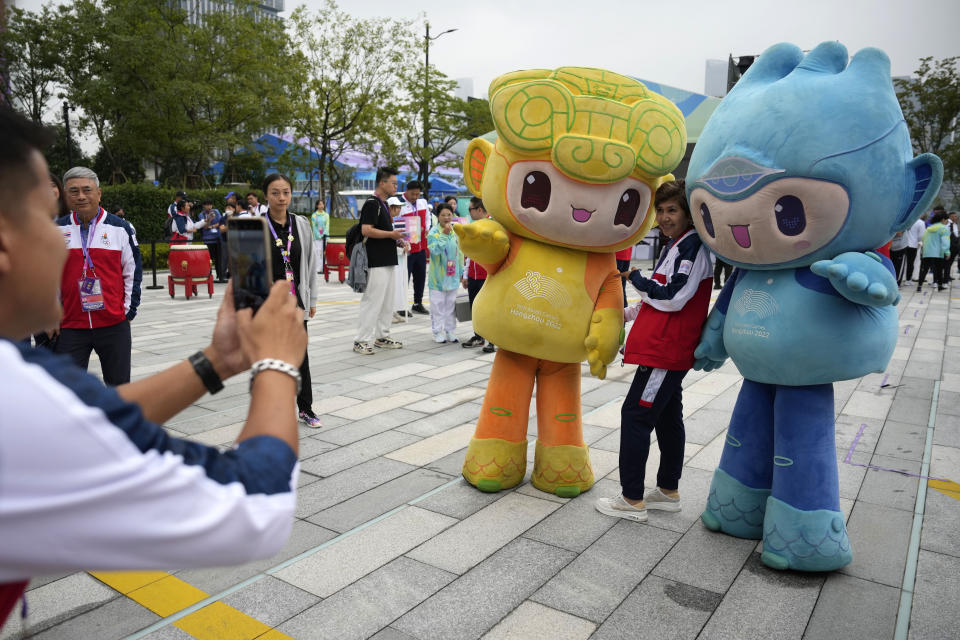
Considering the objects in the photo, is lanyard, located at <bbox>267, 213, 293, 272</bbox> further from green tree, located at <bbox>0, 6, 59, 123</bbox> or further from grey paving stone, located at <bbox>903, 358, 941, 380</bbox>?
green tree, located at <bbox>0, 6, 59, 123</bbox>

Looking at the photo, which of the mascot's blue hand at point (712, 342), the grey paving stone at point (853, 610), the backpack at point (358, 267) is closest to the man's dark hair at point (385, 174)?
the backpack at point (358, 267)

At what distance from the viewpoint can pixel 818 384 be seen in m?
3.32

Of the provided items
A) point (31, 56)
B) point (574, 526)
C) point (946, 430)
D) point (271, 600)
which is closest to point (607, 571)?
point (574, 526)

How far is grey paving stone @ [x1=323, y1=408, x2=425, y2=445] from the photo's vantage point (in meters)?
5.17

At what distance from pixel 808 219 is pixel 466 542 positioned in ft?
7.53

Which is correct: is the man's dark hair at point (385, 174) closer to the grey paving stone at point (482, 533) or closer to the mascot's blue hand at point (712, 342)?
the grey paving stone at point (482, 533)

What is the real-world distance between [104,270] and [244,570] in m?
2.44

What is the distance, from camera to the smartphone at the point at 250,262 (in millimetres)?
1612

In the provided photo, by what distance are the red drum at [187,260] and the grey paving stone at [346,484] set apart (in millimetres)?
9170

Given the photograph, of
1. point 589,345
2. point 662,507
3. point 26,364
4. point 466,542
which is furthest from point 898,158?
point 26,364

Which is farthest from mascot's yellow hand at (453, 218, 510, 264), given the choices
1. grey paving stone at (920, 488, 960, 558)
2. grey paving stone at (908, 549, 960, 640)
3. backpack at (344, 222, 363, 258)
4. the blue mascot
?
backpack at (344, 222, 363, 258)

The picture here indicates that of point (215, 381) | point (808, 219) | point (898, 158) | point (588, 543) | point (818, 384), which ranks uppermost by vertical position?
point (898, 158)

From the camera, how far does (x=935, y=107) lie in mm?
27547

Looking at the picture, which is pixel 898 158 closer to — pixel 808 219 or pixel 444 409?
pixel 808 219
